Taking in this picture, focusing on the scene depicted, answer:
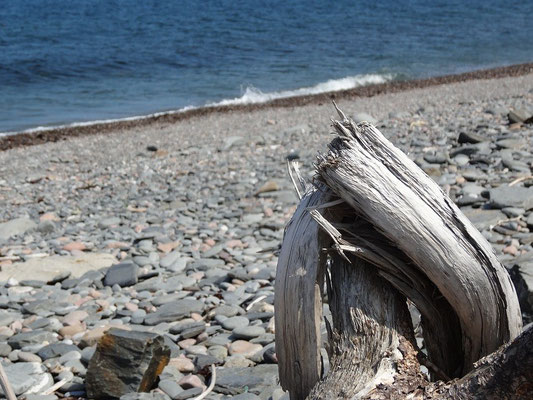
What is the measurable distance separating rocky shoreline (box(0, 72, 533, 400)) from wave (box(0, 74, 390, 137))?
547 centimetres

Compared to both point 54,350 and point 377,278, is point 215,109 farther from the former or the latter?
point 377,278

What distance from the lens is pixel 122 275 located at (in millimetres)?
5730

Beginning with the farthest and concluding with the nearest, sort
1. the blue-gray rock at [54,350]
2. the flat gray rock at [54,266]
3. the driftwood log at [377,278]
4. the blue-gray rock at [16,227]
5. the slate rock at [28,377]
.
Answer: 1. the blue-gray rock at [16,227]
2. the flat gray rock at [54,266]
3. the blue-gray rock at [54,350]
4. the slate rock at [28,377]
5. the driftwood log at [377,278]

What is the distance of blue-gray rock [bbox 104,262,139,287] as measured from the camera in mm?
5684

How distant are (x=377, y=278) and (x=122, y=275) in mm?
3592

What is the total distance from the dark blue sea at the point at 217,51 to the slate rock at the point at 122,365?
52.9ft

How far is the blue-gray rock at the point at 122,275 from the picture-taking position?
5.68 metres

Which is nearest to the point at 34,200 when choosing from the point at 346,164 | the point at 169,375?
the point at 169,375

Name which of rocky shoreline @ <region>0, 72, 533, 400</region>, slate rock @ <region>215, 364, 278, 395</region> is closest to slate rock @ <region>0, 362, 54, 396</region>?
rocky shoreline @ <region>0, 72, 533, 400</region>

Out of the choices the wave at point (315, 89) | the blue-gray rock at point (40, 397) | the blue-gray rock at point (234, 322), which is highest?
the blue-gray rock at point (40, 397)

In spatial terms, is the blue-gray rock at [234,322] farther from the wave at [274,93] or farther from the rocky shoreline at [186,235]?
the wave at [274,93]

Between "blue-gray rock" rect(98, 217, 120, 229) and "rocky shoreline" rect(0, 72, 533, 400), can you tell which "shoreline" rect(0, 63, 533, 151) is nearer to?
"rocky shoreline" rect(0, 72, 533, 400)

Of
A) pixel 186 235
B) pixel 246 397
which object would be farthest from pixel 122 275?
pixel 246 397

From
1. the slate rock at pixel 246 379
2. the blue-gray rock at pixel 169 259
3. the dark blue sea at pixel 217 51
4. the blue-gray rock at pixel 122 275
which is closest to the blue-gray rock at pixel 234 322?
the slate rock at pixel 246 379
